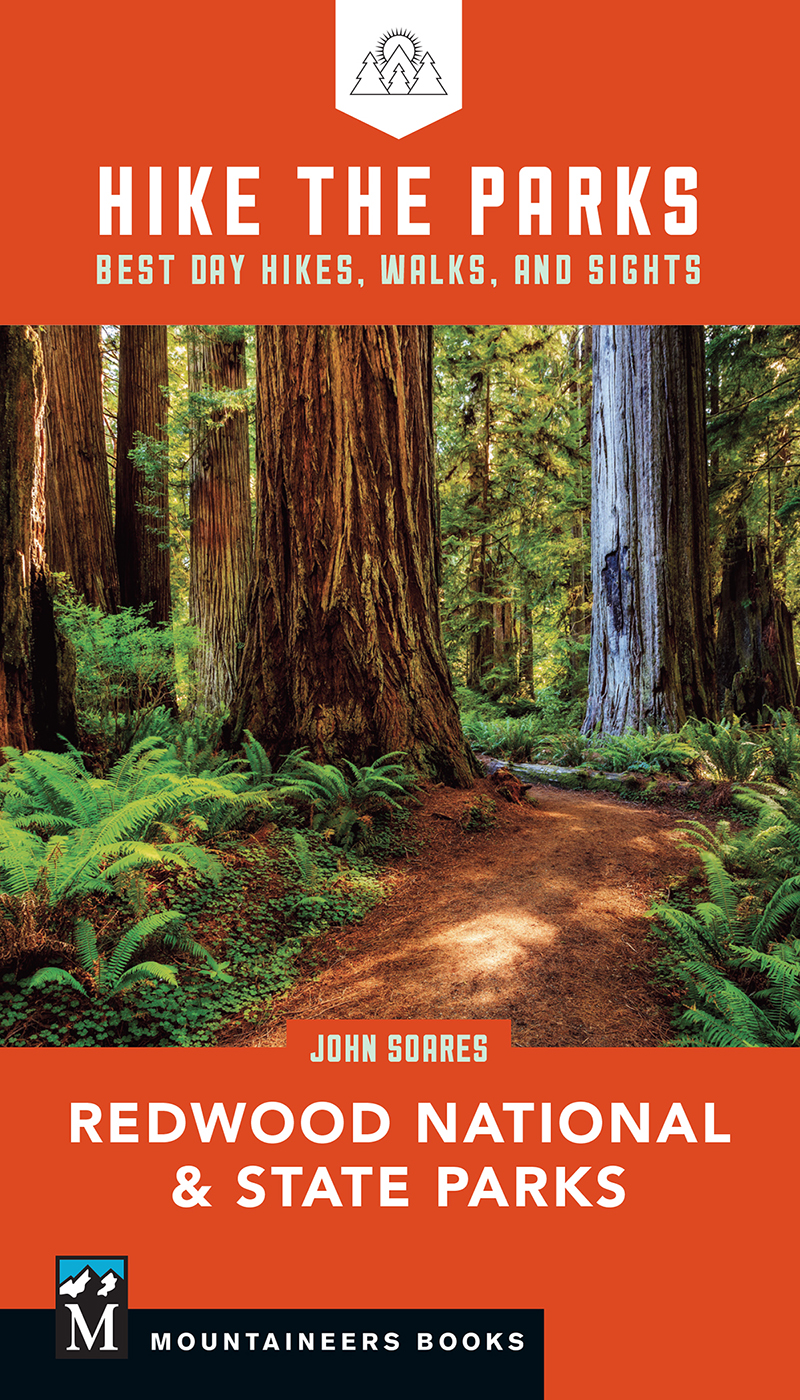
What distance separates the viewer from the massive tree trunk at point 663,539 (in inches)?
336

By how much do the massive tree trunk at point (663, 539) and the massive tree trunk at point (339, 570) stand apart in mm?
4333

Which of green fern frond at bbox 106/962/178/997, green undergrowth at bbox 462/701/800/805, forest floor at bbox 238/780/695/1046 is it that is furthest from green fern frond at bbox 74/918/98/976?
green undergrowth at bbox 462/701/800/805

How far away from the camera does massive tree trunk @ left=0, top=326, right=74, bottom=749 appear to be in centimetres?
397

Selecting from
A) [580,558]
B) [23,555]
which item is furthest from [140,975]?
[580,558]

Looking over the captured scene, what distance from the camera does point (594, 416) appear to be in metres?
9.77

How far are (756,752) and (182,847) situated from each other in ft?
19.3

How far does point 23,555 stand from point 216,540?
586cm

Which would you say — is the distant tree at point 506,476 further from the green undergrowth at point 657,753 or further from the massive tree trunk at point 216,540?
the massive tree trunk at point 216,540

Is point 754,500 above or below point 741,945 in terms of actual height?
above

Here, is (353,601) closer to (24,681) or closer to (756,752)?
(24,681)

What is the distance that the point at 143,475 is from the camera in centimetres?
922

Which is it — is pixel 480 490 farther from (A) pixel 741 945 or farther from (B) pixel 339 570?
(A) pixel 741 945

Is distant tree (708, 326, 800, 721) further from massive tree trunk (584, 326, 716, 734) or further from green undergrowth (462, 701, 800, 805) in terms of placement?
green undergrowth (462, 701, 800, 805)

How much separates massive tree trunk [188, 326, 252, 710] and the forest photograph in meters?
0.05
